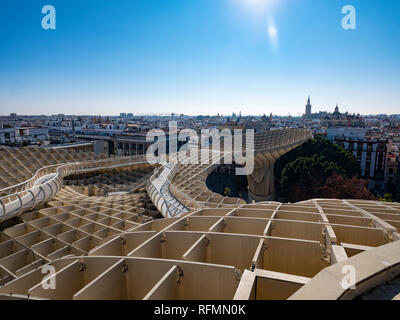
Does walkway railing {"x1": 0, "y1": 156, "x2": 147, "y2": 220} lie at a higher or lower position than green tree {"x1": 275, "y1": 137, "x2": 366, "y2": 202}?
higher

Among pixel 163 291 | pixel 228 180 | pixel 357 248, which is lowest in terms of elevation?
pixel 228 180

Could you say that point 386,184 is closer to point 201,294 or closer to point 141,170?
point 141,170

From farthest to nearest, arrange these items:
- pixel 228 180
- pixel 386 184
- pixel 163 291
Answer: pixel 228 180 < pixel 386 184 < pixel 163 291

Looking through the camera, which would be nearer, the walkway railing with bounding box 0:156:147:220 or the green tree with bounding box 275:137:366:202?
the walkway railing with bounding box 0:156:147:220

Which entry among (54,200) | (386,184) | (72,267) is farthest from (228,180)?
(72,267)

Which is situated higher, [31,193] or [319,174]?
[31,193]

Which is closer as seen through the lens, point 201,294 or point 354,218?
point 201,294

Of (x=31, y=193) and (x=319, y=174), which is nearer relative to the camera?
(x=31, y=193)

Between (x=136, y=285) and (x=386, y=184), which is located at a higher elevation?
(x=136, y=285)

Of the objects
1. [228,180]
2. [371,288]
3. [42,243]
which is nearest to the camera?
[371,288]

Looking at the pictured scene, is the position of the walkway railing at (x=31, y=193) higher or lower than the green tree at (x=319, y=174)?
higher

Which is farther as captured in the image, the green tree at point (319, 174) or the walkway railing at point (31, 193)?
the green tree at point (319, 174)
